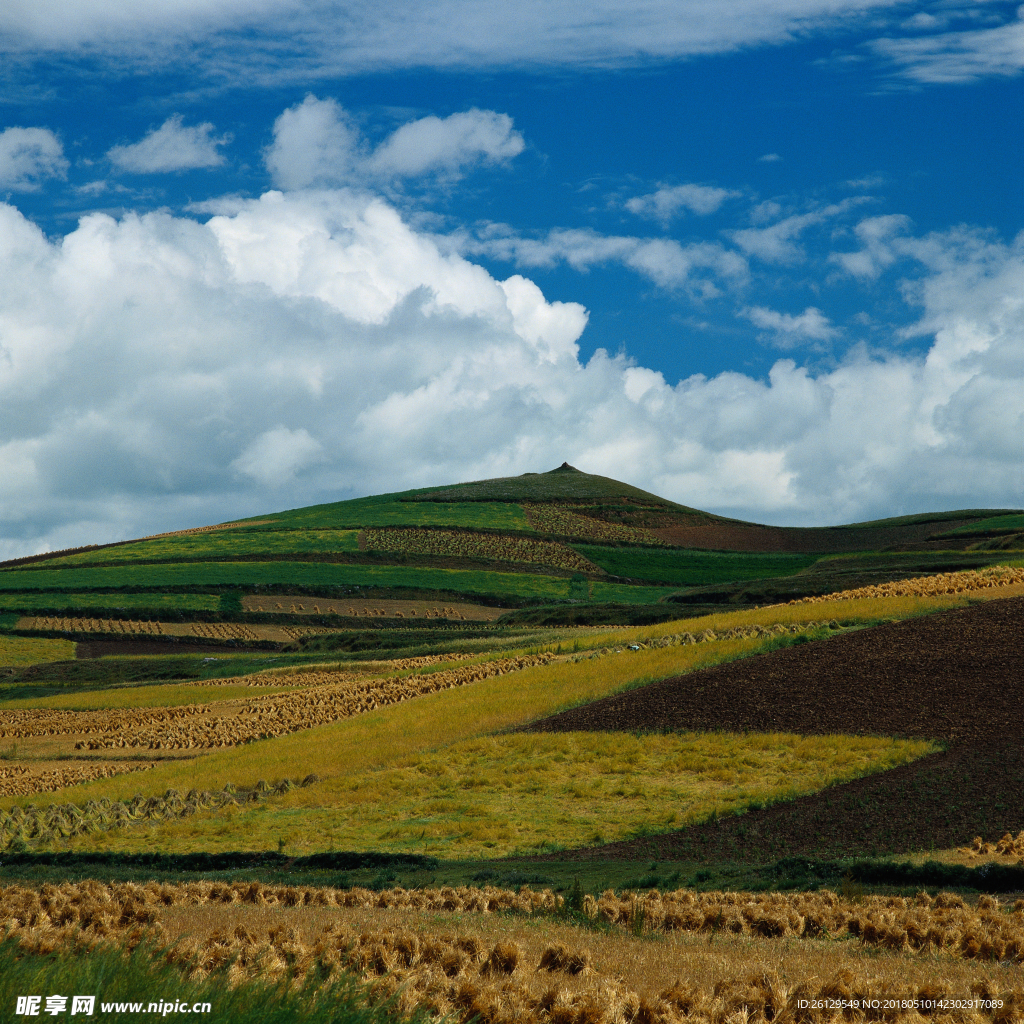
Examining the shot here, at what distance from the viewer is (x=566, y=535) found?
377 feet

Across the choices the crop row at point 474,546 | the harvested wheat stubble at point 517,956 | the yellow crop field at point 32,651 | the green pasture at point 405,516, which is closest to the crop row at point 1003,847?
the harvested wheat stubble at point 517,956

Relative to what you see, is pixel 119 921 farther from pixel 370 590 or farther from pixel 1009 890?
pixel 370 590

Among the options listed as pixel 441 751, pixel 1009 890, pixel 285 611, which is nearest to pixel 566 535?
pixel 285 611

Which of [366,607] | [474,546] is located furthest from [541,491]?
[366,607]

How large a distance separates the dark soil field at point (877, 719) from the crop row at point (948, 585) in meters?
6.50

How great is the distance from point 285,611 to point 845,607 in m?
52.6

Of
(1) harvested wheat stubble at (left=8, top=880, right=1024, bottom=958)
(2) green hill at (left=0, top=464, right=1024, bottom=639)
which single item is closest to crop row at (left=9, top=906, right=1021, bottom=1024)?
(1) harvested wheat stubble at (left=8, top=880, right=1024, bottom=958)

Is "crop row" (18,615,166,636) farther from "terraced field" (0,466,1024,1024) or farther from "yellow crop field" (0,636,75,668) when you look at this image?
"yellow crop field" (0,636,75,668)

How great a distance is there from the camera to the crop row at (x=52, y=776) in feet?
106

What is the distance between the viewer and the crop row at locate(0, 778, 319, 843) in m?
25.0

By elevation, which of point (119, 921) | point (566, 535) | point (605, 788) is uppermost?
point (566, 535)

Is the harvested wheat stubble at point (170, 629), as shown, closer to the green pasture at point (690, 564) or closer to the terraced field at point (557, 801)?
the terraced field at point (557, 801)

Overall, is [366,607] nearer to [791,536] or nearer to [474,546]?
[474,546]

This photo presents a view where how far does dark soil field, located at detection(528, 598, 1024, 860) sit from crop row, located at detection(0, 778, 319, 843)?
10.1 meters
